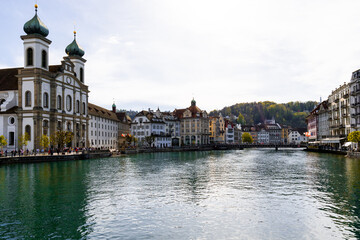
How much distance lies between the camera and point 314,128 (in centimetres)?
14175

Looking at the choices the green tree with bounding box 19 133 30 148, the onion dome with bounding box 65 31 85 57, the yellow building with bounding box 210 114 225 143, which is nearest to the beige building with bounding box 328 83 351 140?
the onion dome with bounding box 65 31 85 57

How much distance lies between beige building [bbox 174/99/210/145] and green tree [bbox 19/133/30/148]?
324 ft

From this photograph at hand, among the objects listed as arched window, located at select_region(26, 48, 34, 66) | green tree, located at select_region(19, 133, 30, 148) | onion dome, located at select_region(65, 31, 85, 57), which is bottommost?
green tree, located at select_region(19, 133, 30, 148)

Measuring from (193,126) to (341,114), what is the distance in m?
79.5

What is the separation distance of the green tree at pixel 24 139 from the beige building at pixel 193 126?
98.9 metres

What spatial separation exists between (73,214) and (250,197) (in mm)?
13168

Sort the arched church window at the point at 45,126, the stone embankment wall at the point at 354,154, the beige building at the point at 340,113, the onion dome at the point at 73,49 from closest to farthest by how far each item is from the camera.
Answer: the stone embankment wall at the point at 354,154 → the arched church window at the point at 45,126 → the beige building at the point at 340,113 → the onion dome at the point at 73,49

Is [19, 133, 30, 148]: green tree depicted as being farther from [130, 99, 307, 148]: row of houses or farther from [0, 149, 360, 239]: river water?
[130, 99, 307, 148]: row of houses

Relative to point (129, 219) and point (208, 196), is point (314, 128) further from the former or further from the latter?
point (129, 219)

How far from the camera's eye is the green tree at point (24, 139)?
2805 inches

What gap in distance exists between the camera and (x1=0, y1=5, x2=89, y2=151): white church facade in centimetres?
7519

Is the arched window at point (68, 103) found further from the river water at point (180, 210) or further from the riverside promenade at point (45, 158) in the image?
the river water at point (180, 210)

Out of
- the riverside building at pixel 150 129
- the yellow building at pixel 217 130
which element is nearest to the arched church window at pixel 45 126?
the riverside building at pixel 150 129

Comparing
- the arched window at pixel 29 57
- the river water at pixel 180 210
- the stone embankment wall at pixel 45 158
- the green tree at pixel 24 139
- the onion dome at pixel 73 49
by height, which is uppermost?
the onion dome at pixel 73 49
